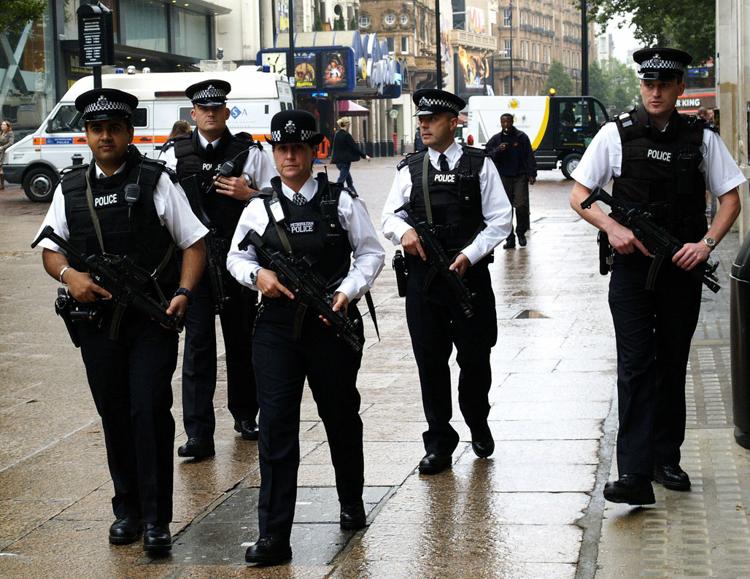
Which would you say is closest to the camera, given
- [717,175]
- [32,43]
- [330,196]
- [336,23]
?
[330,196]

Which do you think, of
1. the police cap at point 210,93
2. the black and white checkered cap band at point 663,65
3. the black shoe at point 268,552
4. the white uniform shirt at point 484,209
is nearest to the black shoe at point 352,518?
the black shoe at point 268,552

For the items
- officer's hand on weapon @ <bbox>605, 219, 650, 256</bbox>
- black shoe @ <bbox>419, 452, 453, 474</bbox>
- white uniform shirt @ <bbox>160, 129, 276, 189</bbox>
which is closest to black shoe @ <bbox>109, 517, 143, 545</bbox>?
black shoe @ <bbox>419, 452, 453, 474</bbox>

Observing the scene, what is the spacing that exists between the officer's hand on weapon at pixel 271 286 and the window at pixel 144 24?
40.3 metres

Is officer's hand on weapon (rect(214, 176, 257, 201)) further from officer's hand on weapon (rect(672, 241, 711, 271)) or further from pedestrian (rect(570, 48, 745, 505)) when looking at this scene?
officer's hand on weapon (rect(672, 241, 711, 271))

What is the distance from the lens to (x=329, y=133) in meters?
61.6

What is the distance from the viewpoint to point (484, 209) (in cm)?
667

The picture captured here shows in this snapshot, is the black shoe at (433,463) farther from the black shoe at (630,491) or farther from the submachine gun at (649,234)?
the submachine gun at (649,234)

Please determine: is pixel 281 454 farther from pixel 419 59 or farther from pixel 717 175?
pixel 419 59

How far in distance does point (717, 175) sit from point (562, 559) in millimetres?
1924

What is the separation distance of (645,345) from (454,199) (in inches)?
53.4

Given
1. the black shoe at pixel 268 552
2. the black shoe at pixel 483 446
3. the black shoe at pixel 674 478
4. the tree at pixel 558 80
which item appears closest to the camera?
the black shoe at pixel 268 552

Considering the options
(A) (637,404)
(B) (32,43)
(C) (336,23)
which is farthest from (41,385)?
(C) (336,23)

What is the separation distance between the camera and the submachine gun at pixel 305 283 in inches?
210

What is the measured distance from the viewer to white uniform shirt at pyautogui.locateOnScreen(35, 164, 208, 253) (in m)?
5.52
